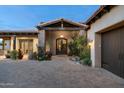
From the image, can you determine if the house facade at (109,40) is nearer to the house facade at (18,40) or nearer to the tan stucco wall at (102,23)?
the tan stucco wall at (102,23)

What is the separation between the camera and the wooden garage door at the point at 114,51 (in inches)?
391

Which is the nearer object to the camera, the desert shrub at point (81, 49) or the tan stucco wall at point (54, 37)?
the desert shrub at point (81, 49)

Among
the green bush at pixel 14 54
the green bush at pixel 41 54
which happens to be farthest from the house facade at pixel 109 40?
the green bush at pixel 14 54

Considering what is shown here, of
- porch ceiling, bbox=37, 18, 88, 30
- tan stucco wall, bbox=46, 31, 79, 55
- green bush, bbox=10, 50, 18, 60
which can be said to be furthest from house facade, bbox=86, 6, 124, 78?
tan stucco wall, bbox=46, 31, 79, 55

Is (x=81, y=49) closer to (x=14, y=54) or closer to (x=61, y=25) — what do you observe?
(x=61, y=25)

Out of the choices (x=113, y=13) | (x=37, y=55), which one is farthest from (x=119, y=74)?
(x=37, y=55)

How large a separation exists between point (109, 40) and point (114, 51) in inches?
42.8

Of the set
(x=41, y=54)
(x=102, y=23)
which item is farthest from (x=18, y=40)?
(x=102, y=23)

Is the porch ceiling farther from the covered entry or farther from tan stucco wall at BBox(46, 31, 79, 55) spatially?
the covered entry

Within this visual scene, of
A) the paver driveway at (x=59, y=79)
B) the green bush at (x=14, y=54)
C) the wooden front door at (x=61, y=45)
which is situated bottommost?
the paver driveway at (x=59, y=79)

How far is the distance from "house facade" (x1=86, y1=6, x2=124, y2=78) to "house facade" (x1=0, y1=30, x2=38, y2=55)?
11.2 metres

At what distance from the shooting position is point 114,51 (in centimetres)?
1091

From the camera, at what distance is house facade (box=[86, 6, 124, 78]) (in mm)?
9547

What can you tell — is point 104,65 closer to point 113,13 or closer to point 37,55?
point 113,13
